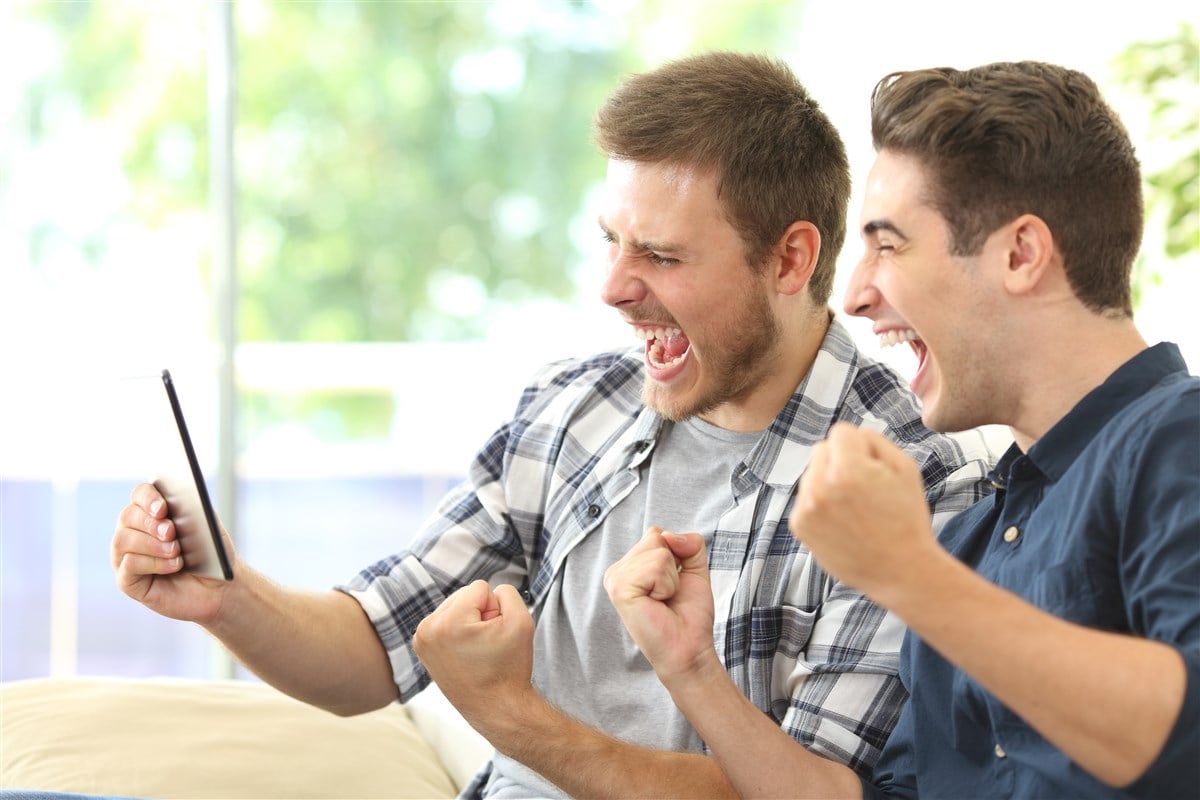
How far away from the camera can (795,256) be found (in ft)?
5.52

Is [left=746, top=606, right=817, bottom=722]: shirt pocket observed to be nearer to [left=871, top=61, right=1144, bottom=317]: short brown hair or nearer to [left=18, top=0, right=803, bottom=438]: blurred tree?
[left=871, top=61, right=1144, bottom=317]: short brown hair

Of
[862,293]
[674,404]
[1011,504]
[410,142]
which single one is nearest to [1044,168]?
[862,293]

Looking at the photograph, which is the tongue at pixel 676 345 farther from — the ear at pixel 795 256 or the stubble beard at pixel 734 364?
the ear at pixel 795 256

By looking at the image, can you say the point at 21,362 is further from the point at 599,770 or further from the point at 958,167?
the point at 958,167

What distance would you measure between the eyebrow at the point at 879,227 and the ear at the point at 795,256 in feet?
1.32

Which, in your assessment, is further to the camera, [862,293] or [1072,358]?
[862,293]

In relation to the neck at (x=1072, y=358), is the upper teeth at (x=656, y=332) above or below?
above

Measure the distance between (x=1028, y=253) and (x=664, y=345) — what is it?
613mm

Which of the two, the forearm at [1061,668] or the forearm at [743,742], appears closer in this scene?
the forearm at [1061,668]

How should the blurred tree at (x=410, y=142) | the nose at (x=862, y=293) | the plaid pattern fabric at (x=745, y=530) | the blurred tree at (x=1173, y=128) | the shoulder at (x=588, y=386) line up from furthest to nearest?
the blurred tree at (x=410, y=142)
the blurred tree at (x=1173, y=128)
the shoulder at (x=588, y=386)
the plaid pattern fabric at (x=745, y=530)
the nose at (x=862, y=293)

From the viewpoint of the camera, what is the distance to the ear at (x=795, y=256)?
1.67 m

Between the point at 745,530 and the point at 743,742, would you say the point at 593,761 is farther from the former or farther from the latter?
the point at 745,530

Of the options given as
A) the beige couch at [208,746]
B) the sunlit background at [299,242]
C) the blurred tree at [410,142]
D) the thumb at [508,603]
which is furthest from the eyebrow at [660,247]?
the blurred tree at [410,142]

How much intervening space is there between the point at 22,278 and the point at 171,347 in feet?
1.49
